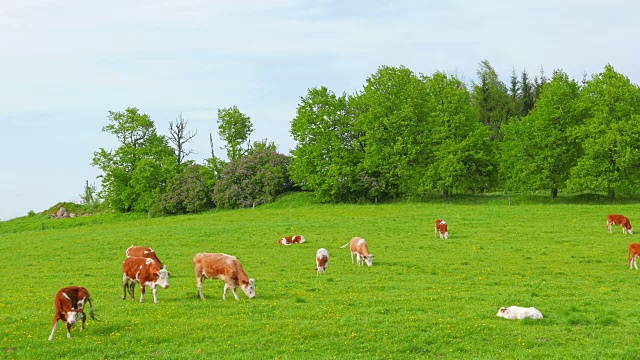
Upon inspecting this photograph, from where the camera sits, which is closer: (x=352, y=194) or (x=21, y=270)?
(x=21, y=270)

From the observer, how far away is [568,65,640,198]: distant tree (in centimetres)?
5691

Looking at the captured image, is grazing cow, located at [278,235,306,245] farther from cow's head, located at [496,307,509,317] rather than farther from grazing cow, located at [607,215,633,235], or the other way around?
cow's head, located at [496,307,509,317]

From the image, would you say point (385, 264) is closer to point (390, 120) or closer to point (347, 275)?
point (347, 275)

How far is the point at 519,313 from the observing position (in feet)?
57.3

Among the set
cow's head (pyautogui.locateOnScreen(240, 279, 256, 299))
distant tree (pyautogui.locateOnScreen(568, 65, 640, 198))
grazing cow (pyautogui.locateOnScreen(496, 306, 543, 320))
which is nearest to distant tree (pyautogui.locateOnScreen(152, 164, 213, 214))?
distant tree (pyautogui.locateOnScreen(568, 65, 640, 198))

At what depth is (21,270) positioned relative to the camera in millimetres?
32125

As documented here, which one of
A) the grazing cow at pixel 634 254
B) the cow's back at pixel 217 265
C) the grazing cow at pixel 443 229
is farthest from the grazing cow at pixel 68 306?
the grazing cow at pixel 443 229

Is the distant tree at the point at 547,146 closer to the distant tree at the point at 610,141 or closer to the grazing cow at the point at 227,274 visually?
the distant tree at the point at 610,141

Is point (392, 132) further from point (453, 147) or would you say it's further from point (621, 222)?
point (621, 222)

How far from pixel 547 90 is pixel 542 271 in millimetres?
42781

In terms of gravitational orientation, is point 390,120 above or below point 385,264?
above

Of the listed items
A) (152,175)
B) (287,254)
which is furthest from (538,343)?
(152,175)

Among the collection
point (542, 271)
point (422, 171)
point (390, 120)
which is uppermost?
point (390, 120)

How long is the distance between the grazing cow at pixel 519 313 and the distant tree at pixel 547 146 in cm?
4614
